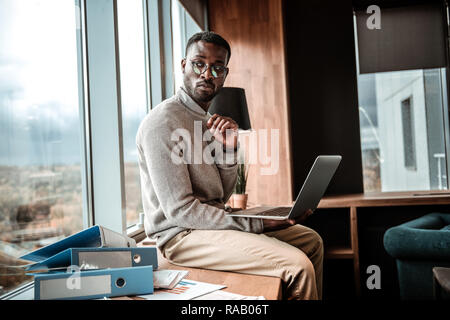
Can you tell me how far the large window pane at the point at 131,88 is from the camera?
207cm

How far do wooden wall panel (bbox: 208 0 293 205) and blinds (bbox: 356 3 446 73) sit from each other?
0.96 m

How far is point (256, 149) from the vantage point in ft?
10.2

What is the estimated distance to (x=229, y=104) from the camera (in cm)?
252

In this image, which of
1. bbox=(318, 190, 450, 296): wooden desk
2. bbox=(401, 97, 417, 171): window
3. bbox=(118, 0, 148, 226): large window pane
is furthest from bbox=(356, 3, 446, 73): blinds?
bbox=(118, 0, 148, 226): large window pane

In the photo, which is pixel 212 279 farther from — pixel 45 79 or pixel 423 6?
pixel 423 6

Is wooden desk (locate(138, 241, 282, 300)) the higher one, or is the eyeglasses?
the eyeglasses

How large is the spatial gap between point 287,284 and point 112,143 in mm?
1018

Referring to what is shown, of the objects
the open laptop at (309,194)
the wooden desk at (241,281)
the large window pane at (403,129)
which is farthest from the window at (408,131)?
the wooden desk at (241,281)

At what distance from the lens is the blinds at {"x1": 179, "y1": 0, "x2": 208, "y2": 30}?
2.77 metres

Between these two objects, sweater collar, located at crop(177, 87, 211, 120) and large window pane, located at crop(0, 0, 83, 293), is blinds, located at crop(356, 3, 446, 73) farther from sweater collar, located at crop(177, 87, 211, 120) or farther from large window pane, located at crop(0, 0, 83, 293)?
large window pane, located at crop(0, 0, 83, 293)

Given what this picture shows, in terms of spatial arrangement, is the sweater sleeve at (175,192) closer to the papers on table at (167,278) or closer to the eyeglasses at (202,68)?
the papers on table at (167,278)

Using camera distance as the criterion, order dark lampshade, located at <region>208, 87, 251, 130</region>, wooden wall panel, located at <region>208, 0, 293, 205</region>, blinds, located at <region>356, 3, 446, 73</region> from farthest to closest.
A: blinds, located at <region>356, 3, 446, 73</region> < wooden wall panel, located at <region>208, 0, 293, 205</region> < dark lampshade, located at <region>208, 87, 251, 130</region>

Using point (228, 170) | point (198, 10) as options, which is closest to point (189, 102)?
point (228, 170)

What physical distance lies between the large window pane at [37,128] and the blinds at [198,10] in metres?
1.19
